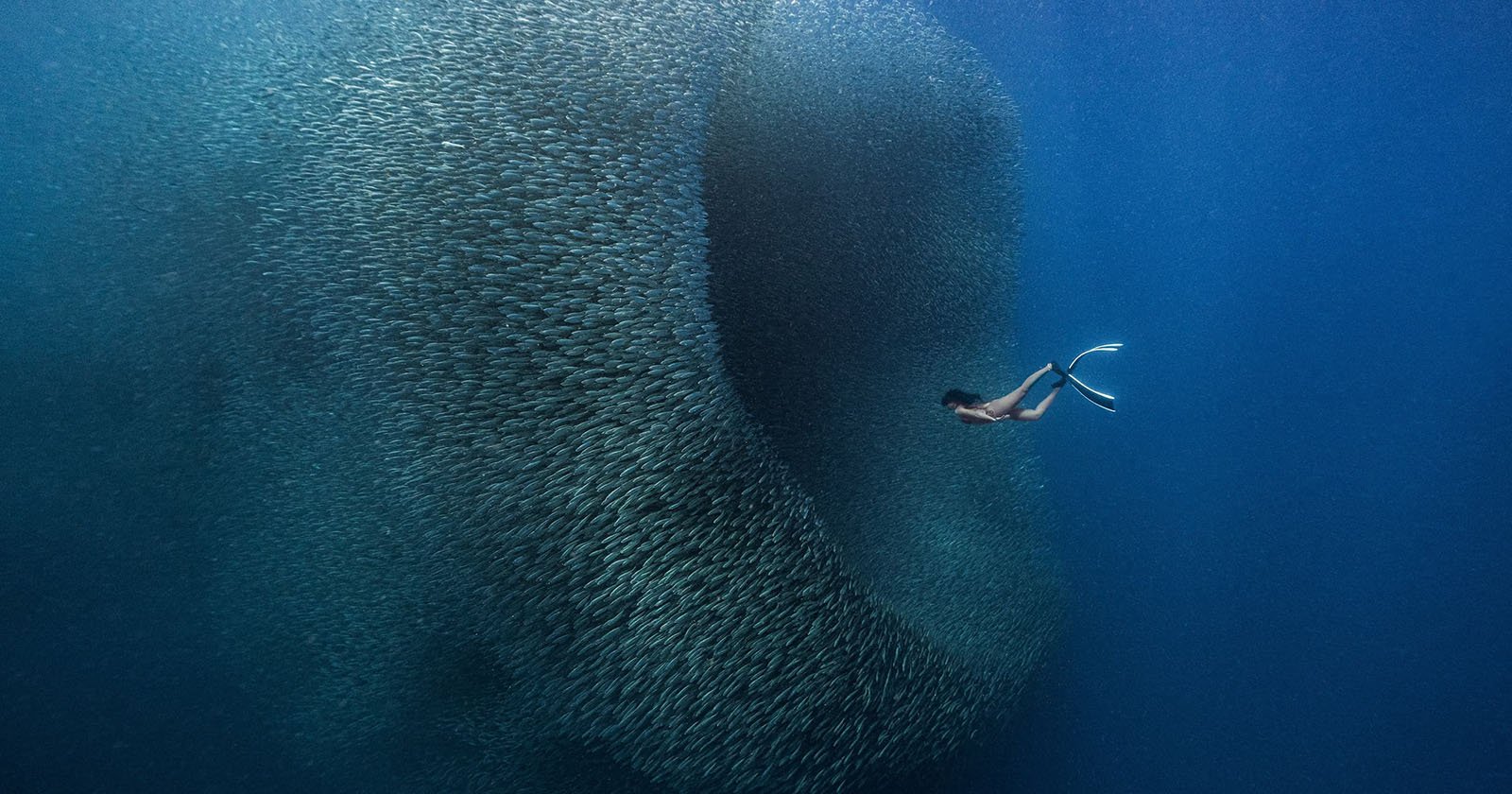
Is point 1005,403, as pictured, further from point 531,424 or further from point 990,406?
point 531,424

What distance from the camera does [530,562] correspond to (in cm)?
257

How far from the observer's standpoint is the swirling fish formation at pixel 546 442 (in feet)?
8.49

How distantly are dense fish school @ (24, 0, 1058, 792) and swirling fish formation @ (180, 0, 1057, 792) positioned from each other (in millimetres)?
12

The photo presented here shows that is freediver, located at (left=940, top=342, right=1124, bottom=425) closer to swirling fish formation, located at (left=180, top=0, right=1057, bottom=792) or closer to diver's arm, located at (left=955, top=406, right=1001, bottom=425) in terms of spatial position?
diver's arm, located at (left=955, top=406, right=1001, bottom=425)

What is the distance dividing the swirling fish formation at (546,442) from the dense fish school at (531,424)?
0.01m

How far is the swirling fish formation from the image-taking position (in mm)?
2588

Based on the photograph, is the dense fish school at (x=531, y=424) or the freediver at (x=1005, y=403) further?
the freediver at (x=1005, y=403)

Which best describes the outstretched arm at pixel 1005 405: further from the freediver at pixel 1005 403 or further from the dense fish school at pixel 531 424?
the dense fish school at pixel 531 424

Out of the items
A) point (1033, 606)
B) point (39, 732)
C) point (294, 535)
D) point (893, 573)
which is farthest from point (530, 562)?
point (1033, 606)

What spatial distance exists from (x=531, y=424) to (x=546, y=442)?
96 millimetres

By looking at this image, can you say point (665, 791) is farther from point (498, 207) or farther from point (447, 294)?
point (498, 207)

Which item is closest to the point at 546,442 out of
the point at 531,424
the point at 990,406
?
the point at 531,424

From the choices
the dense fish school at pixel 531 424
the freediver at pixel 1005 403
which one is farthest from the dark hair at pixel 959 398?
the dense fish school at pixel 531 424

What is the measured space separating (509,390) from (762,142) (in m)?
1.68
